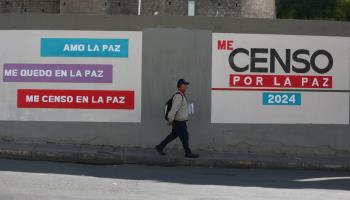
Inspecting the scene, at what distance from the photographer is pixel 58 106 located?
599 inches

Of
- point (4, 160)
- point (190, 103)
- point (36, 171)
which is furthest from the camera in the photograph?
point (190, 103)

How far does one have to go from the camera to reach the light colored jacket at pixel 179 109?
1389 cm

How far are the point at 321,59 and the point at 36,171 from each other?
284 inches

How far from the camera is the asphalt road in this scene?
983 cm

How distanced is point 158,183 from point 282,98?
533 centimetres

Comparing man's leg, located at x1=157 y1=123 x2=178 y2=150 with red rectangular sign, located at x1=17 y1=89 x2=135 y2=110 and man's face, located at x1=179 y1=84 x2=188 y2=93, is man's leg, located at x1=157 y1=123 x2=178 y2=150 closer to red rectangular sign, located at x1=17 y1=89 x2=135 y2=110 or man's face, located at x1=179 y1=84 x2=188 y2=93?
man's face, located at x1=179 y1=84 x2=188 y2=93

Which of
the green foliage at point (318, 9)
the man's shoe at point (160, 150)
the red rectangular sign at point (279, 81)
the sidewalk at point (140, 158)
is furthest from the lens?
the green foliage at point (318, 9)

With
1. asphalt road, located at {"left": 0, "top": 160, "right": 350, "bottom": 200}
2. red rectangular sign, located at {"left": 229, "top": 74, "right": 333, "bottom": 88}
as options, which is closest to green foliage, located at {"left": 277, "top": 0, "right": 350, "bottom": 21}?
red rectangular sign, located at {"left": 229, "top": 74, "right": 333, "bottom": 88}

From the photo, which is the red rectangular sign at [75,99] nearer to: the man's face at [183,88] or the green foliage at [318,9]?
the man's face at [183,88]

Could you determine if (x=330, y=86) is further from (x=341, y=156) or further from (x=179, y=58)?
(x=179, y=58)

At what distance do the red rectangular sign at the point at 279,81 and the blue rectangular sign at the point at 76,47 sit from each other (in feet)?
8.94

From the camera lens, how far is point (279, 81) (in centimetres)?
1539

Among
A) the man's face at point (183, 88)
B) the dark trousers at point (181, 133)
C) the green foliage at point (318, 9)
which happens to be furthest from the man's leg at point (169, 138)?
the green foliage at point (318, 9)

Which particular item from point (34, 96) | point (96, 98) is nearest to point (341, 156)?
point (96, 98)
